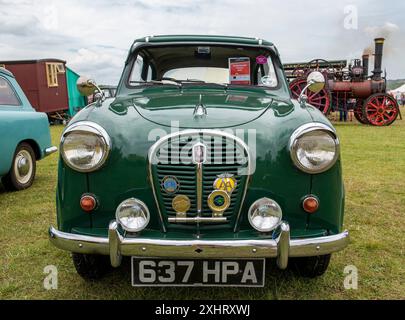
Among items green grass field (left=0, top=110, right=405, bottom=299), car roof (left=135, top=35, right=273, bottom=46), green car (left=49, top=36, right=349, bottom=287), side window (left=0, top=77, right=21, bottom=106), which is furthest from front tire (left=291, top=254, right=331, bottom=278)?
side window (left=0, top=77, right=21, bottom=106)

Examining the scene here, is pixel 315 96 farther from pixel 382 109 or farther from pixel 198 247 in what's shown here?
pixel 198 247

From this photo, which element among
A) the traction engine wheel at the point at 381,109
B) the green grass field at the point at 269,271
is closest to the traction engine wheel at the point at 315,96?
the traction engine wheel at the point at 381,109

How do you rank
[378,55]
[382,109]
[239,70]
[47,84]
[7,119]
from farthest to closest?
[47,84]
[378,55]
[382,109]
[7,119]
[239,70]

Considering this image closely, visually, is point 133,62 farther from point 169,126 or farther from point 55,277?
point 55,277

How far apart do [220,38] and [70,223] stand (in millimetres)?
2092

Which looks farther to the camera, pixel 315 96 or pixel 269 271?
pixel 315 96

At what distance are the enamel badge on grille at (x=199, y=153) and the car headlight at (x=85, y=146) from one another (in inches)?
17.4

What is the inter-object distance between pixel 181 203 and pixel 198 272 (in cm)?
37

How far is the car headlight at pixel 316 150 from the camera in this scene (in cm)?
208

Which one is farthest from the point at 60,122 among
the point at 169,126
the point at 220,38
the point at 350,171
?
the point at 169,126

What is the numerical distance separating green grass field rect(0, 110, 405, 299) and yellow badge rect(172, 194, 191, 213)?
0.64 metres

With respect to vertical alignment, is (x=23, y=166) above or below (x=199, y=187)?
below

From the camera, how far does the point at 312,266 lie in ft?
8.23

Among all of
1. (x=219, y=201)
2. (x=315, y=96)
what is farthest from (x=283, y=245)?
(x=315, y=96)
